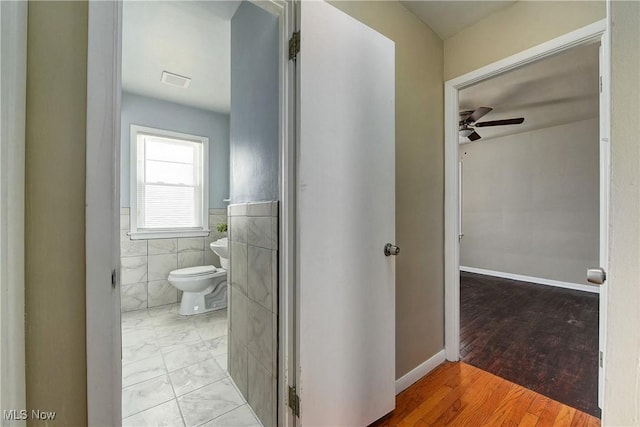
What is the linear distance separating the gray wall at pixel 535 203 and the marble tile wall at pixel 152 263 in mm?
4895

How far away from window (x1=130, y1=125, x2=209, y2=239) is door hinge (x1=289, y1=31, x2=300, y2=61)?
9.17ft

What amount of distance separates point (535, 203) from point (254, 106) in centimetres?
484

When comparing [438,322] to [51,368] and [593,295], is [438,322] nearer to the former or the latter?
[51,368]

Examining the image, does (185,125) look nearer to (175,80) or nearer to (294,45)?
(175,80)

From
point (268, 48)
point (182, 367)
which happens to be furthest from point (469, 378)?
point (268, 48)

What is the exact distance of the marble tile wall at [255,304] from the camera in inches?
52.6

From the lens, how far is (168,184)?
11.0 ft

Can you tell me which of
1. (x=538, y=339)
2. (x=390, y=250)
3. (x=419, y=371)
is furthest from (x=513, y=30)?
(x=538, y=339)

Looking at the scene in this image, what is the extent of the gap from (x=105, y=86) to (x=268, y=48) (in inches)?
36.6

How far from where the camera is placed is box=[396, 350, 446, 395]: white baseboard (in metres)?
1.69

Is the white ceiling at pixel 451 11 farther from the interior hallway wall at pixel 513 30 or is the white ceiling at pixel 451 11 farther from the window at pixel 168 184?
the window at pixel 168 184

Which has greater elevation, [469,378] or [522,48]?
[522,48]

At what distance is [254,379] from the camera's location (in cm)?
152

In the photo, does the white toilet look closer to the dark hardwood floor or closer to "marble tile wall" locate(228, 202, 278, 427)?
"marble tile wall" locate(228, 202, 278, 427)
